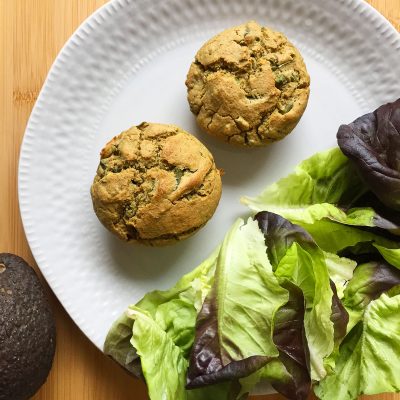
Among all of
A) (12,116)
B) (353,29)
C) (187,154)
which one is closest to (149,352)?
(187,154)

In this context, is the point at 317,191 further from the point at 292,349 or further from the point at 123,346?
the point at 123,346

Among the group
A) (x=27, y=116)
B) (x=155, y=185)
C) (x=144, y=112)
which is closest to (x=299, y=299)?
(x=155, y=185)

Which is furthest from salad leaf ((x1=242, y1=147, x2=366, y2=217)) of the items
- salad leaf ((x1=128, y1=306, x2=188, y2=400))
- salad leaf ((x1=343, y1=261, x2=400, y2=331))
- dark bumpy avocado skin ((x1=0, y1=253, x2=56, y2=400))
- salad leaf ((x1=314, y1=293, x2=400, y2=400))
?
dark bumpy avocado skin ((x1=0, y1=253, x2=56, y2=400))

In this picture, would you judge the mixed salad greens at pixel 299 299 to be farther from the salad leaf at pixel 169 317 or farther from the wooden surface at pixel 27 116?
the wooden surface at pixel 27 116

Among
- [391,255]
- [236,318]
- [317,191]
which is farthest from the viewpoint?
[317,191]

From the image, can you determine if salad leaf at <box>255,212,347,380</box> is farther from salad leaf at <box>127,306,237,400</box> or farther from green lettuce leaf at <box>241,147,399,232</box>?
salad leaf at <box>127,306,237,400</box>

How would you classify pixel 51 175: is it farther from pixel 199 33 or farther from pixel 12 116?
pixel 199 33
